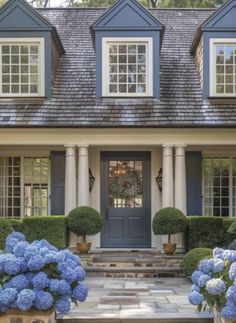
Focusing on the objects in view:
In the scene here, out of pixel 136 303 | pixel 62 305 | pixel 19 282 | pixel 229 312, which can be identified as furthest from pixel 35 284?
pixel 136 303

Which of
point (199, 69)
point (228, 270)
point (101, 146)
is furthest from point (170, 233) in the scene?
point (228, 270)

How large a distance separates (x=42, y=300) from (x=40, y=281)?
0.64ft

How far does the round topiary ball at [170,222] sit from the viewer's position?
11.8m

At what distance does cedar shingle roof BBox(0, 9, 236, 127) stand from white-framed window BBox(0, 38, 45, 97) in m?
0.41

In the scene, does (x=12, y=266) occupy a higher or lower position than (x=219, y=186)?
lower

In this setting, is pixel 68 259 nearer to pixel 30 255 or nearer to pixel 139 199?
pixel 30 255

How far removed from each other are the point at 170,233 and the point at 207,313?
Result: 470 cm

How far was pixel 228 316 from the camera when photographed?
19.0ft

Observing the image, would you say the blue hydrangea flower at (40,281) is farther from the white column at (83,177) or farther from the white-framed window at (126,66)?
the white-framed window at (126,66)

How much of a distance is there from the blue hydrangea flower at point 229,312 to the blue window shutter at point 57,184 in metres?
8.30

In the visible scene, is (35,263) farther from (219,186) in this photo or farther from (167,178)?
(219,186)

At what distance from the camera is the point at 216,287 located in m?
5.89

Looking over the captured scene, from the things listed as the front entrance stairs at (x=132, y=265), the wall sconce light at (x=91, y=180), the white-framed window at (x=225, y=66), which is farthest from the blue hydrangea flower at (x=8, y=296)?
the white-framed window at (x=225, y=66)

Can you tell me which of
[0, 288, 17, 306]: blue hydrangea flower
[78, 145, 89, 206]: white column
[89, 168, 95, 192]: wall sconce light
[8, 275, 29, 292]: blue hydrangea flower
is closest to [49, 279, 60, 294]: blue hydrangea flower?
[8, 275, 29, 292]: blue hydrangea flower
